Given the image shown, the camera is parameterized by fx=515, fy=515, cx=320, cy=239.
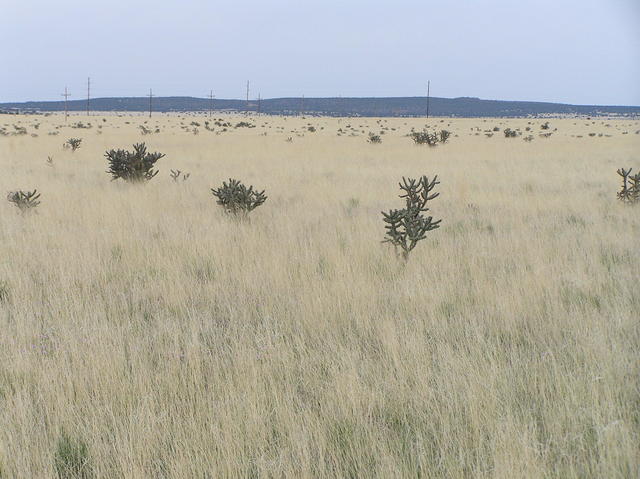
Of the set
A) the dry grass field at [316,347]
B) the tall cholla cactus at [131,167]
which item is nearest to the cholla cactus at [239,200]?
the dry grass field at [316,347]

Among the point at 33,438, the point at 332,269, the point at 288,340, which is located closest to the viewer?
the point at 33,438

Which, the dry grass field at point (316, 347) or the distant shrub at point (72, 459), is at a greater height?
the dry grass field at point (316, 347)

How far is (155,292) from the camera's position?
16.8 ft

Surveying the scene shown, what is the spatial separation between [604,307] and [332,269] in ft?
8.83

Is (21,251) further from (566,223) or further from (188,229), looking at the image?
(566,223)

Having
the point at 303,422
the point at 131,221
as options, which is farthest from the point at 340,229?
the point at 303,422

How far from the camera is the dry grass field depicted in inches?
98.4

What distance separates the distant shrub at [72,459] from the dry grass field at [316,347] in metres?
0.02

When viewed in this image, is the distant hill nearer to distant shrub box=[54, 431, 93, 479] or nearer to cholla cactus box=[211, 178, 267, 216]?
cholla cactus box=[211, 178, 267, 216]

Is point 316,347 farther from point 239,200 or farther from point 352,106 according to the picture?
point 352,106

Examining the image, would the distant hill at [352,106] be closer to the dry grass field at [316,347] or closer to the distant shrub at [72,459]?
the dry grass field at [316,347]

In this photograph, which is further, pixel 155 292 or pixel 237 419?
pixel 155 292

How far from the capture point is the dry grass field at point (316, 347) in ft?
8.20

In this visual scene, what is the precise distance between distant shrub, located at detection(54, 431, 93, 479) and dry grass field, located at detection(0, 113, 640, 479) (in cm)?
2
